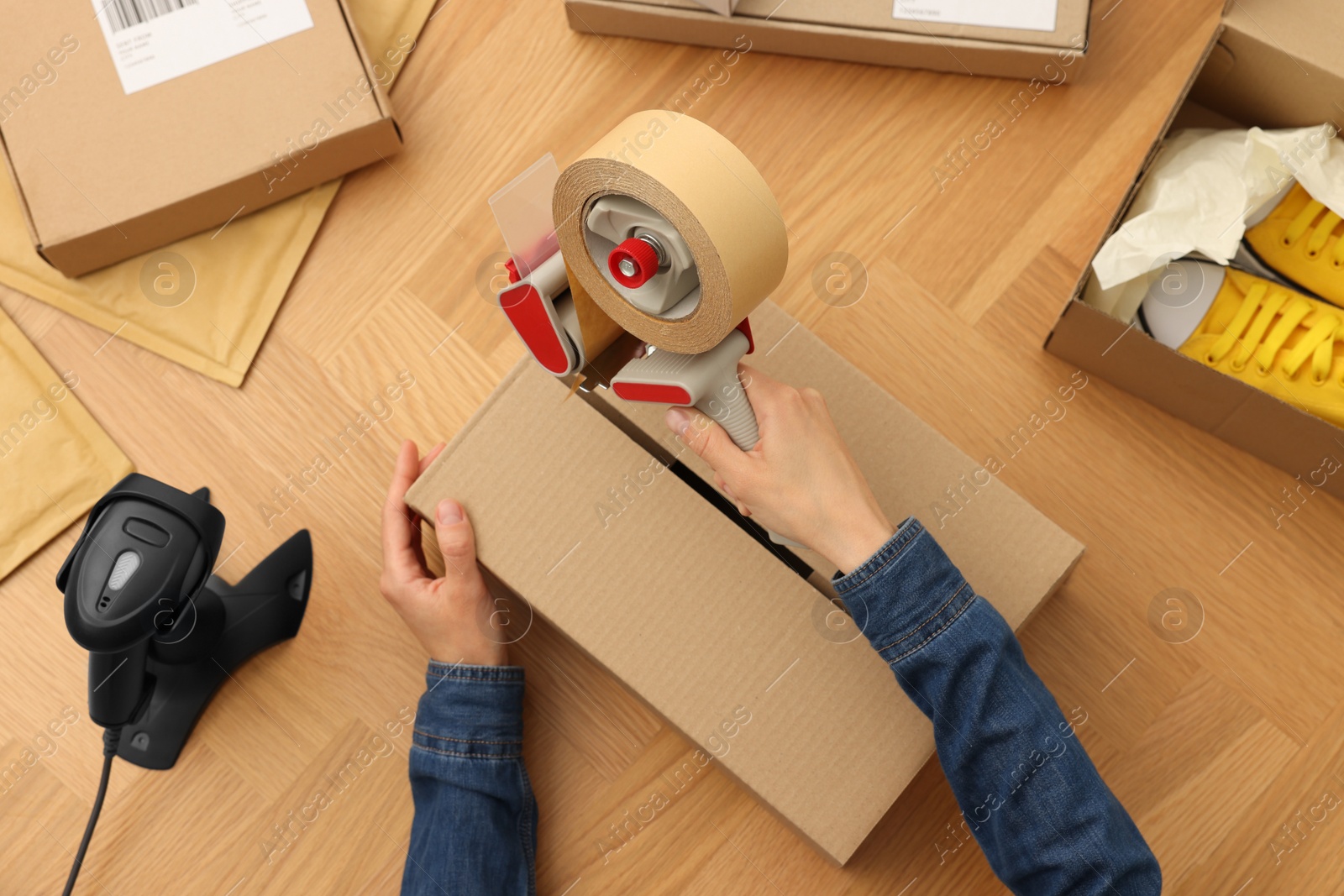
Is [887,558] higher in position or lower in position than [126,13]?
lower

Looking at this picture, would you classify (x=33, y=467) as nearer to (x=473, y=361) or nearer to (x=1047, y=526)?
(x=473, y=361)

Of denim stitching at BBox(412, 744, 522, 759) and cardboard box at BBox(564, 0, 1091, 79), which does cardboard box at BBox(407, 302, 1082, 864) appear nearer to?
denim stitching at BBox(412, 744, 522, 759)

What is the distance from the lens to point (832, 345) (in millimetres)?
828

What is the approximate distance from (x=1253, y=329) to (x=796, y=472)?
0.46 metres

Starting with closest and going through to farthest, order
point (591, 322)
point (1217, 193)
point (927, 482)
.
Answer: point (591, 322), point (927, 482), point (1217, 193)

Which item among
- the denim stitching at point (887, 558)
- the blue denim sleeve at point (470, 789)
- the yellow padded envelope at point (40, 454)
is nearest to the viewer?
the denim stitching at point (887, 558)

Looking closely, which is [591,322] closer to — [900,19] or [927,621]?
[927,621]

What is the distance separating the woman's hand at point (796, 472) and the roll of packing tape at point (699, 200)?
112mm

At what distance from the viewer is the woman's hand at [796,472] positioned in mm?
599

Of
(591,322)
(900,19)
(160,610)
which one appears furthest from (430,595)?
(900,19)

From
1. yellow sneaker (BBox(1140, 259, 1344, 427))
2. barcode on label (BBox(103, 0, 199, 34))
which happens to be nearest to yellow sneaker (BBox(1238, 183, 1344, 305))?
yellow sneaker (BBox(1140, 259, 1344, 427))

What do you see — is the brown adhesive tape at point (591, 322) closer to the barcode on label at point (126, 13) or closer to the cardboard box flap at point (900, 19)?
the cardboard box flap at point (900, 19)

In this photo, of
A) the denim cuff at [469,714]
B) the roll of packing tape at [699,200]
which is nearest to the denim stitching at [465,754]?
the denim cuff at [469,714]

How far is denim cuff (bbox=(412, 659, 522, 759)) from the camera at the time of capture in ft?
2.39
